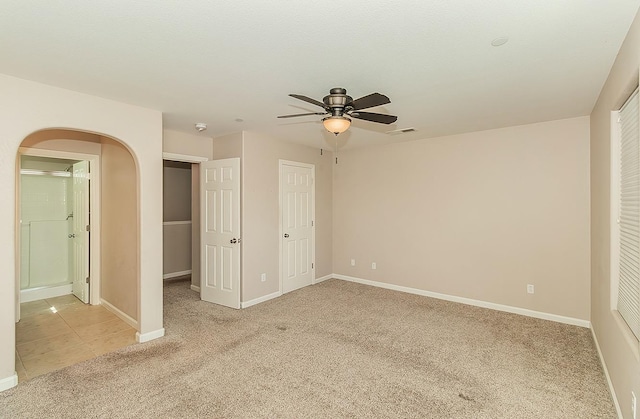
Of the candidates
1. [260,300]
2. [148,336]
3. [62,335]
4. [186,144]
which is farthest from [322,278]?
[62,335]

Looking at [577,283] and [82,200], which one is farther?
[82,200]

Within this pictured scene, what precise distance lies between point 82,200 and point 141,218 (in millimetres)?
2028

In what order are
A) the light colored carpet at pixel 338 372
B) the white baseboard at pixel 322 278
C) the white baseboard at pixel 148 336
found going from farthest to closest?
the white baseboard at pixel 322 278, the white baseboard at pixel 148 336, the light colored carpet at pixel 338 372

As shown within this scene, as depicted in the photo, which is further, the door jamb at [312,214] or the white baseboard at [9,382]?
the door jamb at [312,214]

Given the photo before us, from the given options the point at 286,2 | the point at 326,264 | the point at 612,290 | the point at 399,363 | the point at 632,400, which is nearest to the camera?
the point at 286,2

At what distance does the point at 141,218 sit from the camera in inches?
133

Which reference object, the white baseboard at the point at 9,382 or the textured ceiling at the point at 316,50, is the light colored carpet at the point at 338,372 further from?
the textured ceiling at the point at 316,50

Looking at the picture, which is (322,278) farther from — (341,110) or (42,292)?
(42,292)

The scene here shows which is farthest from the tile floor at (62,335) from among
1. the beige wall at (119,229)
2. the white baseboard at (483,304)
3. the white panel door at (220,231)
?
the white baseboard at (483,304)

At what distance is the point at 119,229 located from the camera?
407 centimetres

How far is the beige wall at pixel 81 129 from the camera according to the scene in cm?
252

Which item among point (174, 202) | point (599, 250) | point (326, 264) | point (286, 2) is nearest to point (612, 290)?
point (599, 250)

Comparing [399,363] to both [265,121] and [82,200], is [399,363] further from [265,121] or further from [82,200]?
[82,200]

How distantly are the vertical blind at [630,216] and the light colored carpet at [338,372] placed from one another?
79 cm
